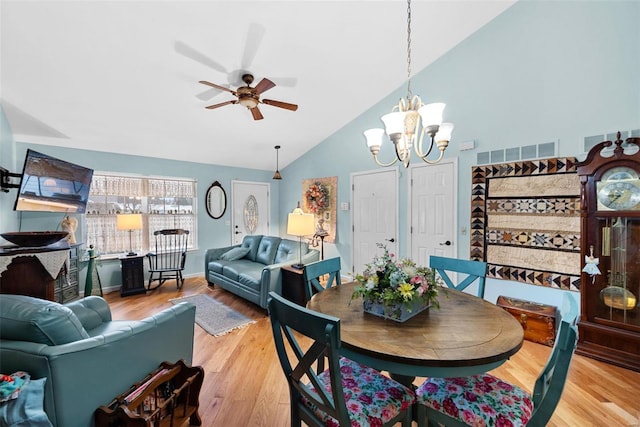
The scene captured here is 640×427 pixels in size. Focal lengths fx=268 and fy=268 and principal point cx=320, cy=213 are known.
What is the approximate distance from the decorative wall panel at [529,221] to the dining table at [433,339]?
1877 mm

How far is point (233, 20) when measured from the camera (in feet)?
7.98

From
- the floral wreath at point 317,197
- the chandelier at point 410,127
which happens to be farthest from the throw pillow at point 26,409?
the floral wreath at point 317,197

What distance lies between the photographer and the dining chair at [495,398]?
3.23 ft

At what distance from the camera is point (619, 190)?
7.50ft

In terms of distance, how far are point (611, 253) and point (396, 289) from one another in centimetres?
241

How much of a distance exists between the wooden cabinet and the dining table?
2.93 ft

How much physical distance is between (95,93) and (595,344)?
5643 mm

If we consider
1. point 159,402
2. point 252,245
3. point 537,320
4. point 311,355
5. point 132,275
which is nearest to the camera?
point 311,355

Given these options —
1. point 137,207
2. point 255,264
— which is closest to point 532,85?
point 255,264

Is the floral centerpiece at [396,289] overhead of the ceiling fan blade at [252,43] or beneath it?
beneath

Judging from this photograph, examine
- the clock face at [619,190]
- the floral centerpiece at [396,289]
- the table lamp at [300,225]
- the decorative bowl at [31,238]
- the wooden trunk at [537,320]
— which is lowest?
the wooden trunk at [537,320]

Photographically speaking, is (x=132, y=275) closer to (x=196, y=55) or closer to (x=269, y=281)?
(x=269, y=281)

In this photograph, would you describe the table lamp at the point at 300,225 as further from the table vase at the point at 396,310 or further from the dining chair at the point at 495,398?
the dining chair at the point at 495,398

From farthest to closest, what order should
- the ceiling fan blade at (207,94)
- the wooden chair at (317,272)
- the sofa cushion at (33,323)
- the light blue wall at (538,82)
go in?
1. the ceiling fan blade at (207,94)
2. the light blue wall at (538,82)
3. the wooden chair at (317,272)
4. the sofa cushion at (33,323)
